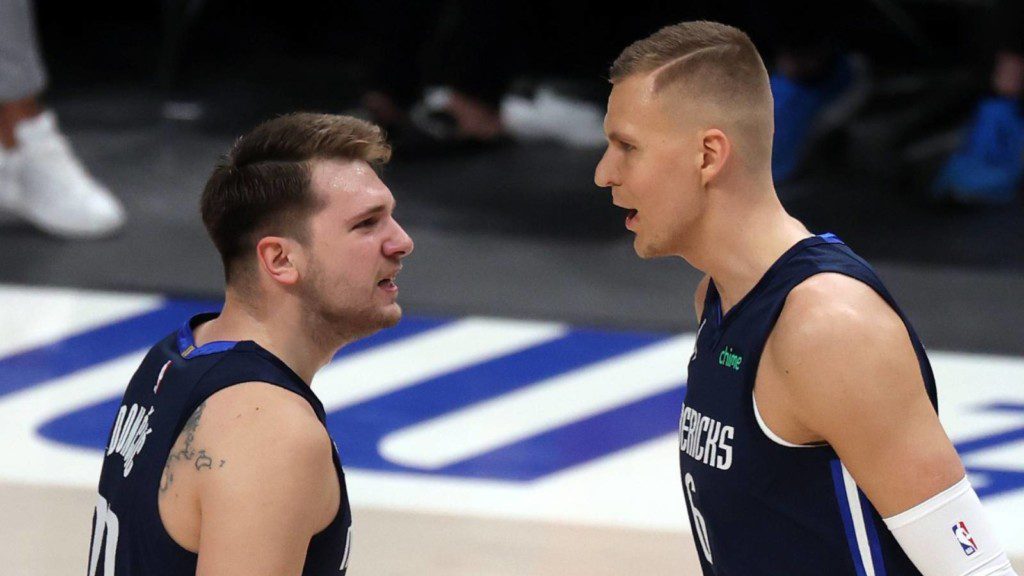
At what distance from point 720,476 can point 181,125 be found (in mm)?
5394

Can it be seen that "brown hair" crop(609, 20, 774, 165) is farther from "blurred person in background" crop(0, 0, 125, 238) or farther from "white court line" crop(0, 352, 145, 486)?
"blurred person in background" crop(0, 0, 125, 238)

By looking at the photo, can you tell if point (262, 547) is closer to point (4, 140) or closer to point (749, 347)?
point (749, 347)

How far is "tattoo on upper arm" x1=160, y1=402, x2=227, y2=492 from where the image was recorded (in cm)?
188

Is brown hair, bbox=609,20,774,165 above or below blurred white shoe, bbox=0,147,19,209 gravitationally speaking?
below

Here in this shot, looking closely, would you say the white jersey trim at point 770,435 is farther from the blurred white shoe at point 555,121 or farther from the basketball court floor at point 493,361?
the blurred white shoe at point 555,121

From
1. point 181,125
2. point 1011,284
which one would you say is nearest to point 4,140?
point 181,125

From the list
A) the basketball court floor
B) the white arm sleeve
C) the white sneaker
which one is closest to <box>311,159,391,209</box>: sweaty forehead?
the white arm sleeve

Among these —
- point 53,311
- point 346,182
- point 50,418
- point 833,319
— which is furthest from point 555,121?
point 833,319

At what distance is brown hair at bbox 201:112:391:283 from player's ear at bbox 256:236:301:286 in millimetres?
13

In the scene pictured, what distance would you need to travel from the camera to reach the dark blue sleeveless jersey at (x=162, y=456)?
1.92 meters

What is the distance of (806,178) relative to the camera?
643 cm

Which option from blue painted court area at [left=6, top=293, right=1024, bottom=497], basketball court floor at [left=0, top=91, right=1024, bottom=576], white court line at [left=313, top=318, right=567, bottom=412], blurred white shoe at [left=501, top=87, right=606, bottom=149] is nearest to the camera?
basketball court floor at [left=0, top=91, right=1024, bottom=576]

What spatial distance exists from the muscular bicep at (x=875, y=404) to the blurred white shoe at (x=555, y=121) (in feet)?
16.6

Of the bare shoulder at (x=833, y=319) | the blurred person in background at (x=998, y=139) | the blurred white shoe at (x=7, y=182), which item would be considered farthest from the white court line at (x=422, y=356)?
the bare shoulder at (x=833, y=319)
